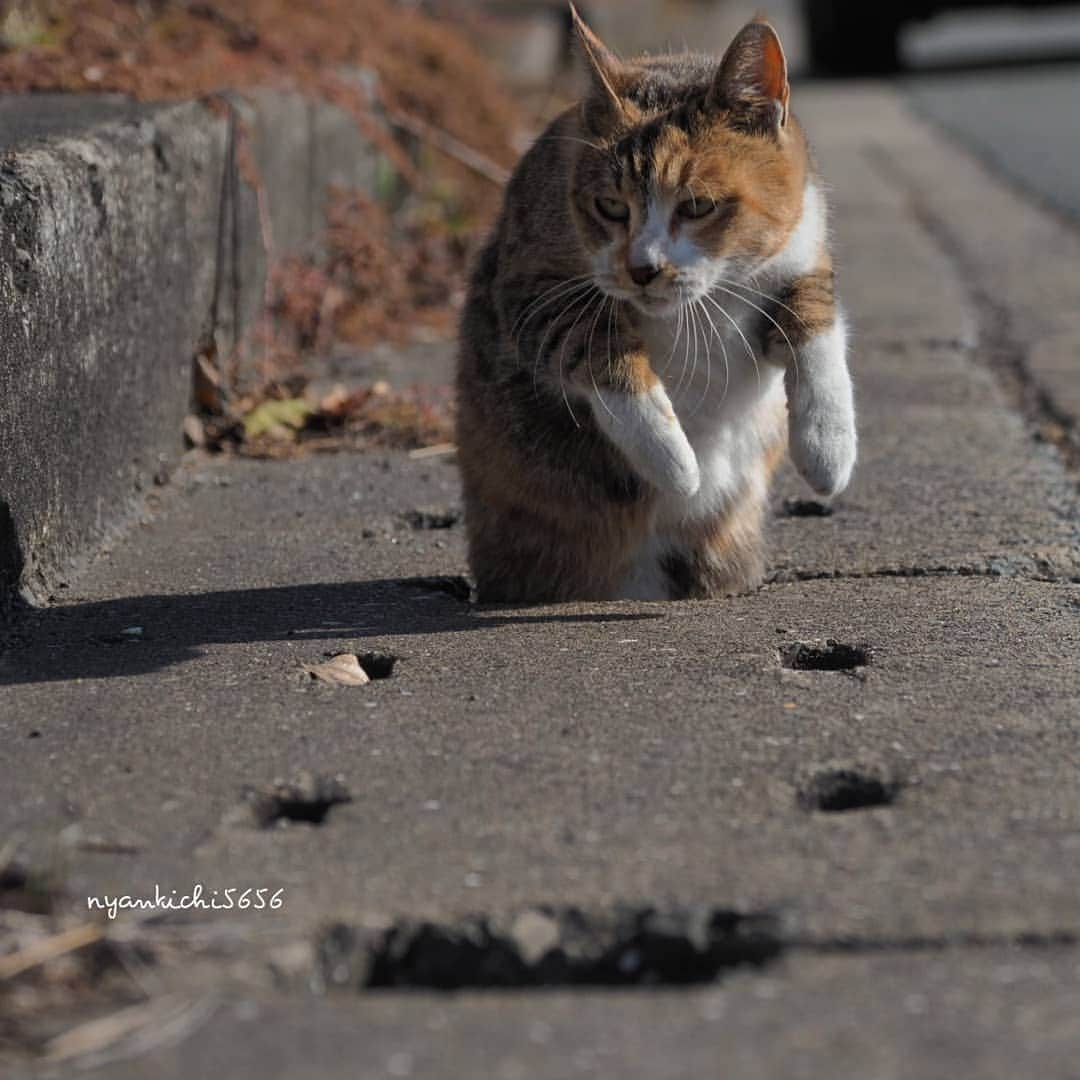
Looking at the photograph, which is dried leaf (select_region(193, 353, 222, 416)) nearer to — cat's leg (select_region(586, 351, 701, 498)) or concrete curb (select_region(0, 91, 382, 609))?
concrete curb (select_region(0, 91, 382, 609))

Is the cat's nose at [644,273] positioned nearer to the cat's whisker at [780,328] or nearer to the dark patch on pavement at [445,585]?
the cat's whisker at [780,328]

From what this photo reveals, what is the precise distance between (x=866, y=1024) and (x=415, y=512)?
2156 millimetres

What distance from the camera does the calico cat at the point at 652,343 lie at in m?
2.79

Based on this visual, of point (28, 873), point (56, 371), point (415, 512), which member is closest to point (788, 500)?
point (415, 512)

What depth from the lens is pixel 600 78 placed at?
114 inches

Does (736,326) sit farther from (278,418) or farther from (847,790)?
(278,418)

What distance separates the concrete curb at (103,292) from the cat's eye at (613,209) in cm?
95

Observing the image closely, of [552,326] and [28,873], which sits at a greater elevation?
[552,326]

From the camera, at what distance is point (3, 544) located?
277 centimetres

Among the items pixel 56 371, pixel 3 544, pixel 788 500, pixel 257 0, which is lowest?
pixel 788 500

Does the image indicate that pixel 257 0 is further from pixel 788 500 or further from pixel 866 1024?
pixel 866 1024

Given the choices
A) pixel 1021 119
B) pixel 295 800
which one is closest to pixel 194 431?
pixel 295 800

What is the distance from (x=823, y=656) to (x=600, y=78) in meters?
1.05

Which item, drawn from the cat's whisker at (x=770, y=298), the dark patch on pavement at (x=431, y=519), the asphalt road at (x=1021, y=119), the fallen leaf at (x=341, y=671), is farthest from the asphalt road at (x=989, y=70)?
the fallen leaf at (x=341, y=671)
